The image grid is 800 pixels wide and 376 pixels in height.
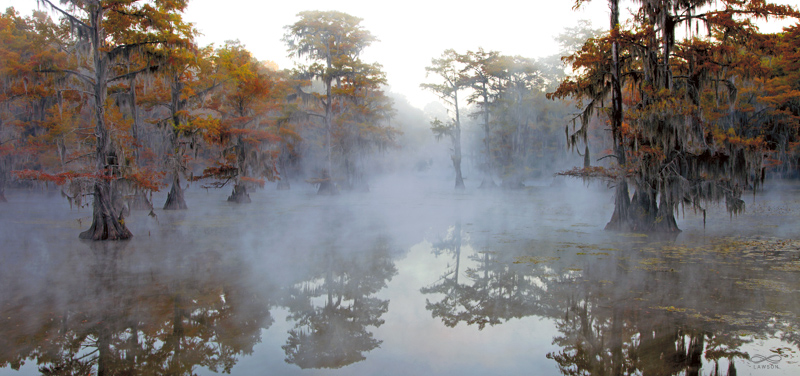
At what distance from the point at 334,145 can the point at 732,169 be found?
26.3 metres

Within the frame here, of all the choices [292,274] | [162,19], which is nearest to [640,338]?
[292,274]

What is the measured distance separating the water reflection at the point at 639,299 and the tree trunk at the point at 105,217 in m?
8.62

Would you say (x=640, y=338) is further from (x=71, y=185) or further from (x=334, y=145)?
(x=334, y=145)

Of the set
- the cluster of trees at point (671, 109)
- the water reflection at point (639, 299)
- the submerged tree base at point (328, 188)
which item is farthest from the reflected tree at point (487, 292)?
the submerged tree base at point (328, 188)

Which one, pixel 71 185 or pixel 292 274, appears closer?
pixel 292 274

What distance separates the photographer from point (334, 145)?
3369cm

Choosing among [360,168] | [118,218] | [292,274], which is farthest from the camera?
[360,168]

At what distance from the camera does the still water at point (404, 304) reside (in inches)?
176

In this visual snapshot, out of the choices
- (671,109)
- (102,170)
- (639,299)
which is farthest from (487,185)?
(639,299)

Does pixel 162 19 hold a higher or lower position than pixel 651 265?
higher

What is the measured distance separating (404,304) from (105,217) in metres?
9.66

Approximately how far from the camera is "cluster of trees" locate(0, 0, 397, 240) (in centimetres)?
1218

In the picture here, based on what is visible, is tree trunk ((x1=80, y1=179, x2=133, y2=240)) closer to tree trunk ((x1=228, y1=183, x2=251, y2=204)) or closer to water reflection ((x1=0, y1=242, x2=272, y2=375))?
water reflection ((x1=0, y1=242, x2=272, y2=375))

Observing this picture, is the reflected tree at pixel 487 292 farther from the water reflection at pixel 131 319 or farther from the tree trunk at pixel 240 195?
the tree trunk at pixel 240 195
